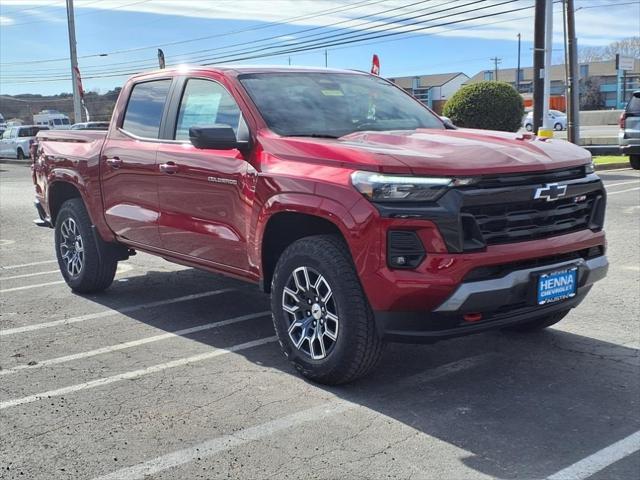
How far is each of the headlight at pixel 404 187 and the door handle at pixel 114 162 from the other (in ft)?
9.44

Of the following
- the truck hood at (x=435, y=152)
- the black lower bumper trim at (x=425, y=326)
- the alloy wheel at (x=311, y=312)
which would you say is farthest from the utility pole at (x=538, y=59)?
the black lower bumper trim at (x=425, y=326)

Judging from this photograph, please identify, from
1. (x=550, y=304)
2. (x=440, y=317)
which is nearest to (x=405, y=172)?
(x=440, y=317)

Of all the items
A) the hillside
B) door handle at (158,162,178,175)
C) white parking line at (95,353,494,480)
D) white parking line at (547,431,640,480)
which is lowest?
white parking line at (547,431,640,480)

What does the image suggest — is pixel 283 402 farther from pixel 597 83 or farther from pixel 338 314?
pixel 597 83

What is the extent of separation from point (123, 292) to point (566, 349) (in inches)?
164

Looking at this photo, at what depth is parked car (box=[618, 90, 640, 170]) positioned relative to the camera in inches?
703

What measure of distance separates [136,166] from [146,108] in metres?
0.55

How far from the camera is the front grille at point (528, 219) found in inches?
158

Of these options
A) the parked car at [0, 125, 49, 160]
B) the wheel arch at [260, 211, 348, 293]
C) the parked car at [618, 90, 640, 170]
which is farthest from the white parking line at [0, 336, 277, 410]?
the parked car at [0, 125, 49, 160]

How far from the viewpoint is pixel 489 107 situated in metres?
18.5

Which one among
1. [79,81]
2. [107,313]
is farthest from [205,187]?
[79,81]

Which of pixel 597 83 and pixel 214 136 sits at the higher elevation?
pixel 597 83

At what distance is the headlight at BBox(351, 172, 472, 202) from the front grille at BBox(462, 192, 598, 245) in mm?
172

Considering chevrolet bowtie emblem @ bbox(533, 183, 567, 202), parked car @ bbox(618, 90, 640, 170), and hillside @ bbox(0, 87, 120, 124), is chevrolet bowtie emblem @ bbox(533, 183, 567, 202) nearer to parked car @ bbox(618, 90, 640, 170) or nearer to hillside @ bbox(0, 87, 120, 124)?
parked car @ bbox(618, 90, 640, 170)
